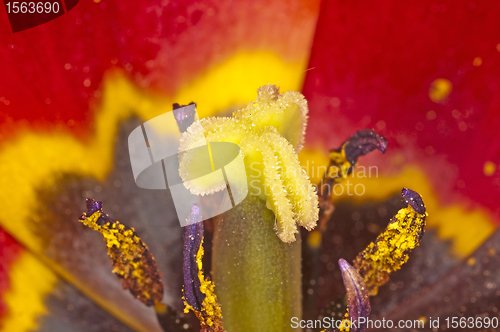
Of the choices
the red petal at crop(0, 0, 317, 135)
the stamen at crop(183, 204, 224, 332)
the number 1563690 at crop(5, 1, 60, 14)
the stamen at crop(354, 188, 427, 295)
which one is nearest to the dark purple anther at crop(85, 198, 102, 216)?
the stamen at crop(183, 204, 224, 332)

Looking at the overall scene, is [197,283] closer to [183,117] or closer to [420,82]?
[183,117]

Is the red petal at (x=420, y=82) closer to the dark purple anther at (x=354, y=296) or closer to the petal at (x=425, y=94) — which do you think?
the petal at (x=425, y=94)

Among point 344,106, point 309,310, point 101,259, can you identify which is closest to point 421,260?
point 309,310

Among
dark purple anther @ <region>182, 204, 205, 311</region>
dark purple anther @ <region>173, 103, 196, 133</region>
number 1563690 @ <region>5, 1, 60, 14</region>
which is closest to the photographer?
dark purple anther @ <region>182, 204, 205, 311</region>

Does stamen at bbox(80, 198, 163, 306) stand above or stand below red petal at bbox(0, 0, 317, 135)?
below

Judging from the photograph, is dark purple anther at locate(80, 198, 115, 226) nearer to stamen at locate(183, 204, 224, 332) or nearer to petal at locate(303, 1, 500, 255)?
stamen at locate(183, 204, 224, 332)

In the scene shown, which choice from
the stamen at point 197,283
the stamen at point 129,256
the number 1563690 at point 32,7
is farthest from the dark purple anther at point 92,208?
the number 1563690 at point 32,7

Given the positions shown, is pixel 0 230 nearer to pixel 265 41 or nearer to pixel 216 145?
pixel 216 145

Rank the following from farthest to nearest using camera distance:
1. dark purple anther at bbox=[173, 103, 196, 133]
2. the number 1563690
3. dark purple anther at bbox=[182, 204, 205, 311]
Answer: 1. dark purple anther at bbox=[173, 103, 196, 133]
2. the number 1563690
3. dark purple anther at bbox=[182, 204, 205, 311]
